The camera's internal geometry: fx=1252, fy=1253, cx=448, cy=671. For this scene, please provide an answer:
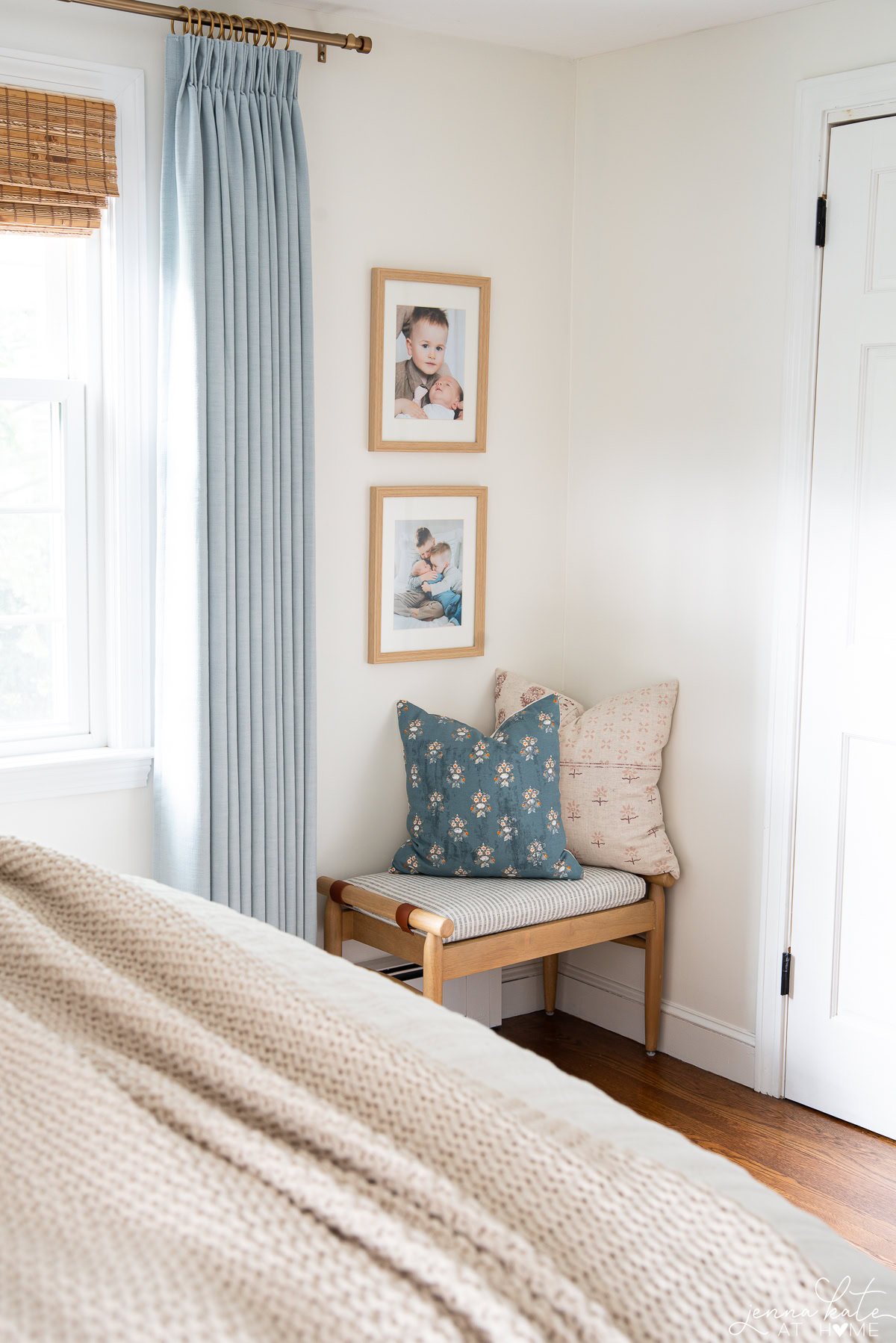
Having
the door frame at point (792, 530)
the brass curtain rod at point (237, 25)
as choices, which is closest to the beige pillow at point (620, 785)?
the door frame at point (792, 530)

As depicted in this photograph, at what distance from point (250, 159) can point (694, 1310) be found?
8.03ft

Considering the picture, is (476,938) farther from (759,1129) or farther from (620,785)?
(759,1129)

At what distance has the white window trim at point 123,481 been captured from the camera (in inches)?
104

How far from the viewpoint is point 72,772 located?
2717 mm

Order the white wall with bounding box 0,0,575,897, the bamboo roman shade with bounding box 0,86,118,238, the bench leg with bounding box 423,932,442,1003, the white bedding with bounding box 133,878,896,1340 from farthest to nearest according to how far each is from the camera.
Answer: the white wall with bounding box 0,0,575,897 → the bench leg with bounding box 423,932,442,1003 → the bamboo roman shade with bounding box 0,86,118,238 → the white bedding with bounding box 133,878,896,1340

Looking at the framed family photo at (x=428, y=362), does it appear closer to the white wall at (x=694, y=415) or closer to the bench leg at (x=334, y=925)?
the white wall at (x=694, y=415)

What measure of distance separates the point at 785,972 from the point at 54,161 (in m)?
2.42

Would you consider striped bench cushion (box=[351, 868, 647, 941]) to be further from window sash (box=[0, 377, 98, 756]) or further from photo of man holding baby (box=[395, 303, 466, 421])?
photo of man holding baby (box=[395, 303, 466, 421])

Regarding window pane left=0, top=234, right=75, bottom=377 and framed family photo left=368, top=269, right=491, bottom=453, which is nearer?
window pane left=0, top=234, right=75, bottom=377

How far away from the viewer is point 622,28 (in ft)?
9.95

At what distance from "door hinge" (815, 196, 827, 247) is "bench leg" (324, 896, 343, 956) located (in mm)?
1900

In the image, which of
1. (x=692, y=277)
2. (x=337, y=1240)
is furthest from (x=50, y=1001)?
(x=692, y=277)

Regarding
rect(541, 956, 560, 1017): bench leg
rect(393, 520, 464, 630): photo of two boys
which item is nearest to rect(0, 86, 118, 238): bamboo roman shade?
rect(393, 520, 464, 630): photo of two boys

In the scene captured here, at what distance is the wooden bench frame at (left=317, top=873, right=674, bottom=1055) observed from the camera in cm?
278
